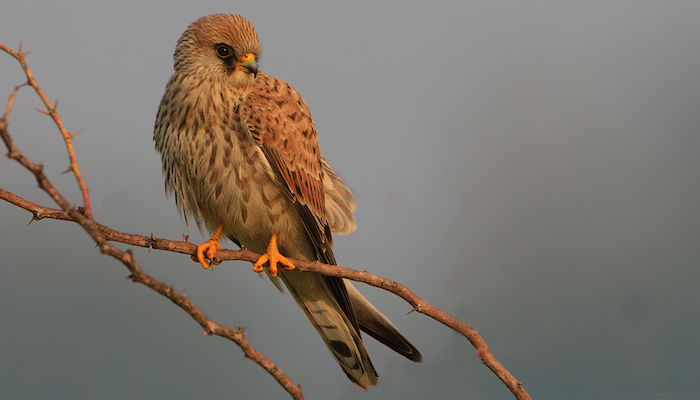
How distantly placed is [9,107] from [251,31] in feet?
4.20

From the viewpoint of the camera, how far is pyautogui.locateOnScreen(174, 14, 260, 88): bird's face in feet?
7.50

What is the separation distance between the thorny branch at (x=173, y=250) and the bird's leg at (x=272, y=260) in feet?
0.41

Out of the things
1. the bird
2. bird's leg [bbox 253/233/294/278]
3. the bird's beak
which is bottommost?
bird's leg [bbox 253/233/294/278]

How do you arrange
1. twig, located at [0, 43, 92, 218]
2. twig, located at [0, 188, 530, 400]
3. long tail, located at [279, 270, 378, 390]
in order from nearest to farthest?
1. twig, located at [0, 43, 92, 218]
2. twig, located at [0, 188, 530, 400]
3. long tail, located at [279, 270, 378, 390]

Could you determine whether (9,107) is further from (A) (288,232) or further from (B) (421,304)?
(A) (288,232)

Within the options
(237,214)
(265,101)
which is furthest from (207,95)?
(237,214)

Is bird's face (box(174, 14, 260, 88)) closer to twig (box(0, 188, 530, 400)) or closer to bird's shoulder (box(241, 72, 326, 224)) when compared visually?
bird's shoulder (box(241, 72, 326, 224))

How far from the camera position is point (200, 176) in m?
2.30

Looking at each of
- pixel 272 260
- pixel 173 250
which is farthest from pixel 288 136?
pixel 173 250

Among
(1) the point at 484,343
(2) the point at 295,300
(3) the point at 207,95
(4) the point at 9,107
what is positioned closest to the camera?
(4) the point at 9,107

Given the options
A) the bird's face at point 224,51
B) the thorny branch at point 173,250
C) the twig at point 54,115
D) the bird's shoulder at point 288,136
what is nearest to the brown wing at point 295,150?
the bird's shoulder at point 288,136

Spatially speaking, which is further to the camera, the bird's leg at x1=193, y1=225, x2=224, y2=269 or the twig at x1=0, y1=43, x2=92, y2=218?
the bird's leg at x1=193, y1=225, x2=224, y2=269

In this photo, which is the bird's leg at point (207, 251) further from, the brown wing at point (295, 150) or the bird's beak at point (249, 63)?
the bird's beak at point (249, 63)

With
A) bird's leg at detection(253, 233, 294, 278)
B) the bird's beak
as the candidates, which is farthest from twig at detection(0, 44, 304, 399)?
the bird's beak
